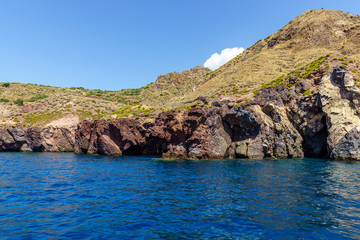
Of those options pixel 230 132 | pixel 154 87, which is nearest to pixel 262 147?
pixel 230 132

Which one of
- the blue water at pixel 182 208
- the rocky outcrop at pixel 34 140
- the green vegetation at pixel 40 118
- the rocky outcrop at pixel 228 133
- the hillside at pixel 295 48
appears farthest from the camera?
the green vegetation at pixel 40 118

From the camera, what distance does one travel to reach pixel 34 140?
70.6 meters

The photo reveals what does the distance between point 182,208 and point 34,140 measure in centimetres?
7360

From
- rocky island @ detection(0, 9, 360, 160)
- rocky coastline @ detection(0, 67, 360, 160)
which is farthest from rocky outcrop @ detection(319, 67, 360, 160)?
rocky island @ detection(0, 9, 360, 160)

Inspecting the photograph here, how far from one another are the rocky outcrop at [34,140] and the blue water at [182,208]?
52.2 m

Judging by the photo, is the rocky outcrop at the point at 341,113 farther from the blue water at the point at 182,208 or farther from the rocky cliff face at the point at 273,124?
the blue water at the point at 182,208

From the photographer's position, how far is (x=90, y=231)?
36.9ft

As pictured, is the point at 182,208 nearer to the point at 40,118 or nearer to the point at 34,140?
the point at 34,140

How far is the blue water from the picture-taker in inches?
437

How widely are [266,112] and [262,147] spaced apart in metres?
8.39

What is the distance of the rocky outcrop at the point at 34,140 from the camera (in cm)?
7062

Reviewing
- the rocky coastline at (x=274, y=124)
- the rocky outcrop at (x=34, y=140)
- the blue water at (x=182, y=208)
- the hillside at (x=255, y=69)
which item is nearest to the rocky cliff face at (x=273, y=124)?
the rocky coastline at (x=274, y=124)

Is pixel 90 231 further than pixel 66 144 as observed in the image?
No

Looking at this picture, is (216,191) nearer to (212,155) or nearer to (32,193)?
(32,193)
